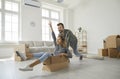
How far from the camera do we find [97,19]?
8.18 metres

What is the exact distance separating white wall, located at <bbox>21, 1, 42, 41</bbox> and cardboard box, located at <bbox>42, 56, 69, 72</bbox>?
4.21 meters

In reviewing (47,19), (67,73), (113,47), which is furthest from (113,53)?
(47,19)

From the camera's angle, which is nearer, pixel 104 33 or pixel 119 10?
pixel 119 10

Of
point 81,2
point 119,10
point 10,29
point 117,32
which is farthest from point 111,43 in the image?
point 10,29

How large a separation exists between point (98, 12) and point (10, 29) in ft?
16.6

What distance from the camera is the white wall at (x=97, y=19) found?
740 centimetres

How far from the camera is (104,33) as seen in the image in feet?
25.7

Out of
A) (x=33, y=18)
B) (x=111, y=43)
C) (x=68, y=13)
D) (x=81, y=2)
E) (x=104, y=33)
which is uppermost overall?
(x=81, y=2)

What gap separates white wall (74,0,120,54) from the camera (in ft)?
24.3

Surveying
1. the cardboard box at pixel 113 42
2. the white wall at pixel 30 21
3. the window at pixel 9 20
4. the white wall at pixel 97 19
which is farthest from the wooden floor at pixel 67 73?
the white wall at pixel 97 19

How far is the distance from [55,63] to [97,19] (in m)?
5.72

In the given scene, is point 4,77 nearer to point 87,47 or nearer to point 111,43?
point 111,43

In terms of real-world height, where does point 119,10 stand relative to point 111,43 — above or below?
above

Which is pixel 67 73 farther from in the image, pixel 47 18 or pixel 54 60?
pixel 47 18
